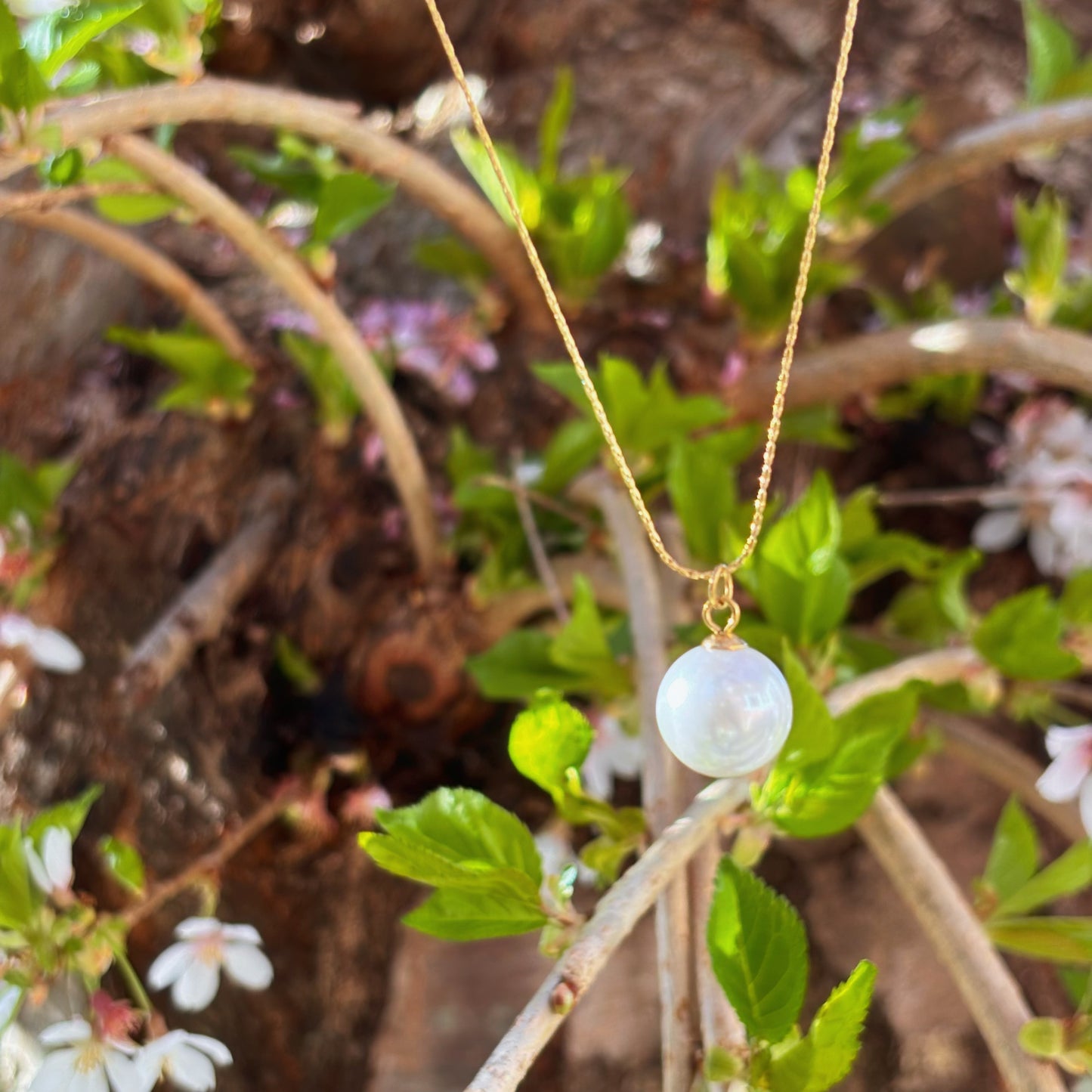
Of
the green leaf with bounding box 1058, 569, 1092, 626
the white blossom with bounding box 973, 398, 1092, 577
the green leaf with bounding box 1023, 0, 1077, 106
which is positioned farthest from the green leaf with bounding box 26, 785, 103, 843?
the green leaf with bounding box 1023, 0, 1077, 106

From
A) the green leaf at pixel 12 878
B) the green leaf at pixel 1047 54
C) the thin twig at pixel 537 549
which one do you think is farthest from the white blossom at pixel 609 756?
the green leaf at pixel 1047 54

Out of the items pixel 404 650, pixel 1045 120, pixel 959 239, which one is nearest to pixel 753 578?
pixel 404 650

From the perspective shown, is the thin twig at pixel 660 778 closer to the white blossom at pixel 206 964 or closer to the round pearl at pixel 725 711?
the round pearl at pixel 725 711

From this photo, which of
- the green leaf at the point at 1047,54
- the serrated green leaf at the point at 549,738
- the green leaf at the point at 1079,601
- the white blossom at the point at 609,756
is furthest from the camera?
the green leaf at the point at 1047,54

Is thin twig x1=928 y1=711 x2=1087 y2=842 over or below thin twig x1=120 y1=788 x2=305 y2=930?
below

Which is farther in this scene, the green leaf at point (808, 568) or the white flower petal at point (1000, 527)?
the white flower petal at point (1000, 527)

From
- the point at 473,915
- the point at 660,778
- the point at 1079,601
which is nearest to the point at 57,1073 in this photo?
the point at 473,915

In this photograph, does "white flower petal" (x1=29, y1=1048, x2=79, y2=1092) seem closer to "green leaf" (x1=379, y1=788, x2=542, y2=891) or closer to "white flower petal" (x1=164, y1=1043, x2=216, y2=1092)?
"white flower petal" (x1=164, y1=1043, x2=216, y2=1092)
